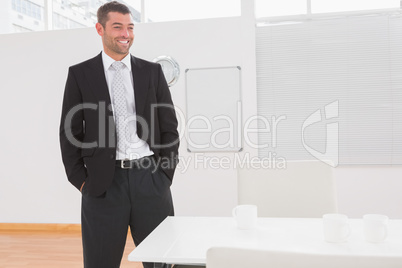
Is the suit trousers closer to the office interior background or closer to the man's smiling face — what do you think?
the man's smiling face

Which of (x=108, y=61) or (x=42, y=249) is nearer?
(x=108, y=61)

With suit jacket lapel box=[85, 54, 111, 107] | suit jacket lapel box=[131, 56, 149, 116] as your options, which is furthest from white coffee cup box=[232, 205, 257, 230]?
suit jacket lapel box=[85, 54, 111, 107]

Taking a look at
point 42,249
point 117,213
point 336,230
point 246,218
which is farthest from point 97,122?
point 42,249

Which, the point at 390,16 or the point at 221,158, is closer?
the point at 390,16

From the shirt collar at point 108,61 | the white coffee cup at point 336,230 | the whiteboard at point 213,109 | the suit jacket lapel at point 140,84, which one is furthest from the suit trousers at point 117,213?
the whiteboard at point 213,109

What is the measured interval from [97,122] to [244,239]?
3.35 ft

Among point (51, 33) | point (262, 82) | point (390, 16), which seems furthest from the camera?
point (51, 33)

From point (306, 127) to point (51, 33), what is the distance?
2895mm

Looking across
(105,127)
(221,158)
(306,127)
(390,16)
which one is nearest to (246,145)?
(221,158)

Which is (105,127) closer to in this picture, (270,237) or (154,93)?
(154,93)

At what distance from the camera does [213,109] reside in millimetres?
3910

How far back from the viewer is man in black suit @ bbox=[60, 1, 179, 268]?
1.91 metres

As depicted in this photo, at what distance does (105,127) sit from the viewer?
1949 millimetres

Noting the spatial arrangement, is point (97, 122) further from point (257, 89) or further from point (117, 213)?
point (257, 89)
